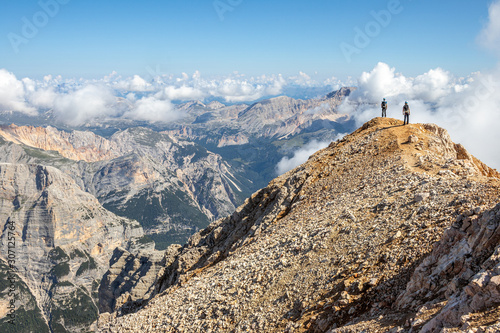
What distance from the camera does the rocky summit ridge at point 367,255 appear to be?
1512 centimetres

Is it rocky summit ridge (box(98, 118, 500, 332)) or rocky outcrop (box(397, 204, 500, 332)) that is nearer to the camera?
rocky outcrop (box(397, 204, 500, 332))

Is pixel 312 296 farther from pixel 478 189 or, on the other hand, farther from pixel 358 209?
pixel 478 189

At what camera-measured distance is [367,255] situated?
22.7 m

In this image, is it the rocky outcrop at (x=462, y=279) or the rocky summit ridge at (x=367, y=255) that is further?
the rocky summit ridge at (x=367, y=255)

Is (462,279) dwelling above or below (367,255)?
below

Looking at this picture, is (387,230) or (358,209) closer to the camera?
(387,230)

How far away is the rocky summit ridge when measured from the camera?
15.1 meters

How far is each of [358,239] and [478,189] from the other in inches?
356

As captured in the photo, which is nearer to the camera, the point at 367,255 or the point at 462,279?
the point at 462,279

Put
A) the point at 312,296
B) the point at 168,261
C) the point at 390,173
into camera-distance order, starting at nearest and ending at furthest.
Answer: the point at 312,296, the point at 390,173, the point at 168,261

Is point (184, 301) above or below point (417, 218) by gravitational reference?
below

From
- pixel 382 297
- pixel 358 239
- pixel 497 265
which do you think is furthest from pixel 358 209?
pixel 497 265

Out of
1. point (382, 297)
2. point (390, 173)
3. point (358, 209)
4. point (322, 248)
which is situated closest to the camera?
point (382, 297)

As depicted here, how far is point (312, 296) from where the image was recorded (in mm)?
22391
